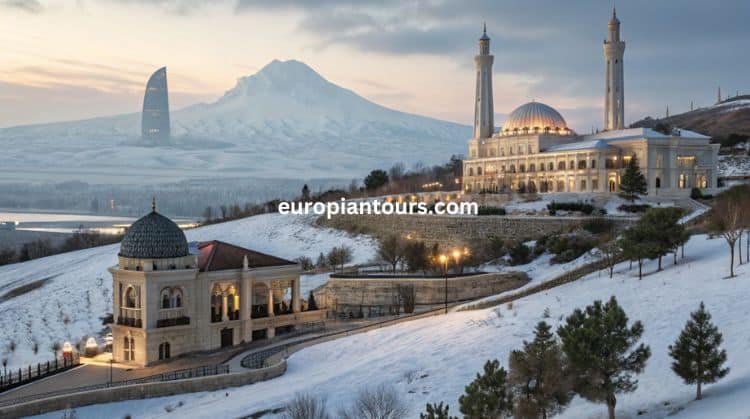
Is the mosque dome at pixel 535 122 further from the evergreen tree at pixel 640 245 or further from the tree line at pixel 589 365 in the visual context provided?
the tree line at pixel 589 365

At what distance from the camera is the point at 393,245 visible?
202ft

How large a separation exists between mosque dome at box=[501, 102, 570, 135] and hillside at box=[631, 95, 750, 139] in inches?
1611

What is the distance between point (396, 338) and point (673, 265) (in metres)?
13.8

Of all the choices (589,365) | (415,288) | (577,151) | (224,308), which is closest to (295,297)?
(224,308)

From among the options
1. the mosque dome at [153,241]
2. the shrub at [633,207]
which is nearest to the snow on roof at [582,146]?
the shrub at [633,207]

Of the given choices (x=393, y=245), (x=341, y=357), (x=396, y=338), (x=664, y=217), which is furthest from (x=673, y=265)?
(x=393, y=245)

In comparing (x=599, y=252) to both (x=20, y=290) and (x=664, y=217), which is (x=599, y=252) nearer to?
(x=664, y=217)

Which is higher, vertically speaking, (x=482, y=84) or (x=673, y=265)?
(x=482, y=84)

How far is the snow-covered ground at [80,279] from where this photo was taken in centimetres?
5128

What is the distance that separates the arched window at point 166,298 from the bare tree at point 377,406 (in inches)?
583

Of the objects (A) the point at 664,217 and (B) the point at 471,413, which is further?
(A) the point at 664,217

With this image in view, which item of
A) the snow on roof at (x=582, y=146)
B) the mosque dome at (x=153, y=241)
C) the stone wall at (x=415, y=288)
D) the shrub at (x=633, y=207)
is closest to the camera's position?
the mosque dome at (x=153, y=241)

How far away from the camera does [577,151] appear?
82.1m

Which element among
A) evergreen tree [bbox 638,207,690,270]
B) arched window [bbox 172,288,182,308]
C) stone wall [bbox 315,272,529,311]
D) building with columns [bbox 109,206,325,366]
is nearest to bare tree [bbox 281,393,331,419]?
building with columns [bbox 109,206,325,366]
